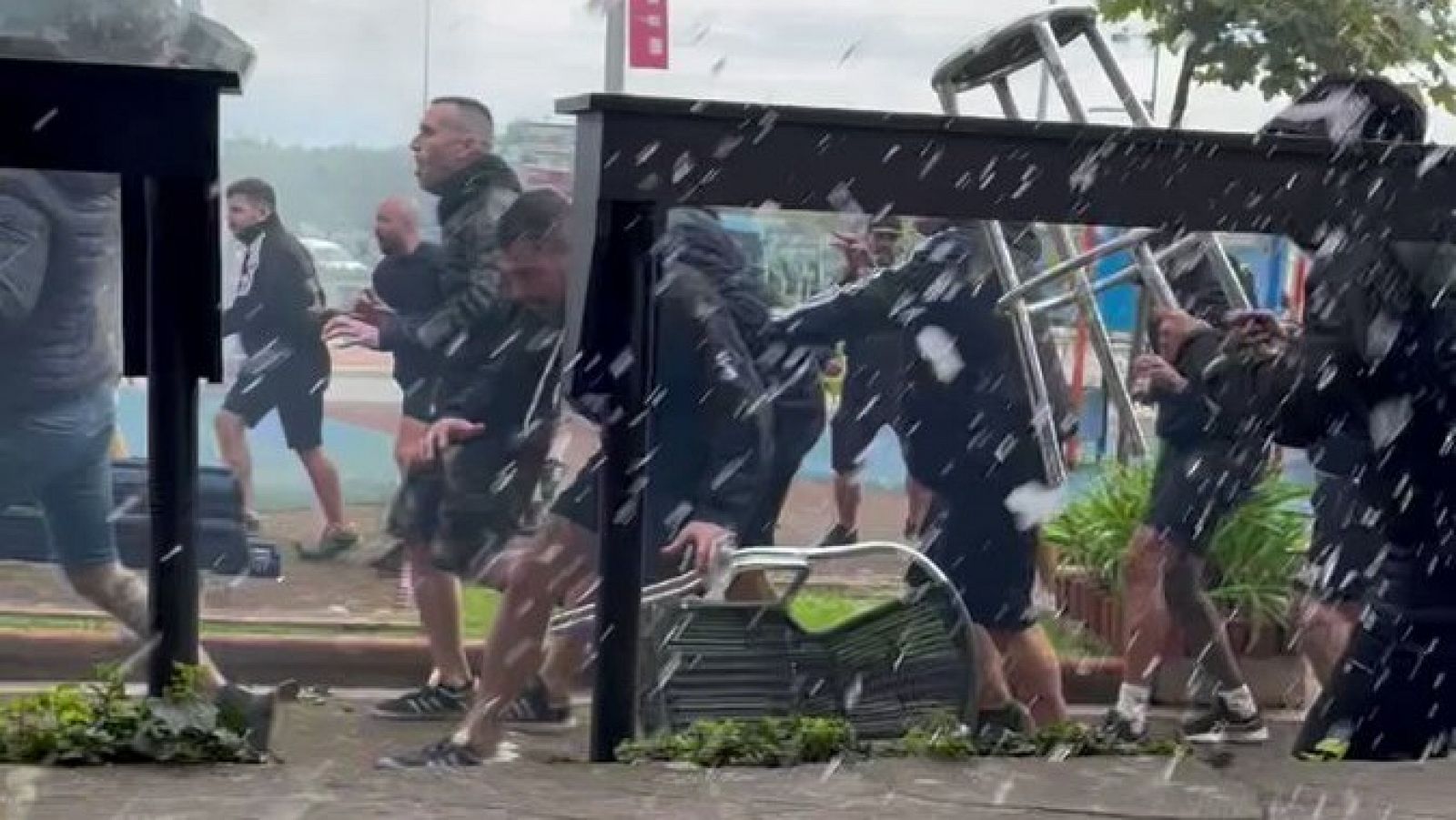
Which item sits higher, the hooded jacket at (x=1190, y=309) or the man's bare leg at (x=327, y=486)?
the hooded jacket at (x=1190, y=309)

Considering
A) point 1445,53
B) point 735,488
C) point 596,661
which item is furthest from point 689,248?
point 1445,53

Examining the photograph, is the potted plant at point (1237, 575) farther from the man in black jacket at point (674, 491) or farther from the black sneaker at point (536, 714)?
the black sneaker at point (536, 714)

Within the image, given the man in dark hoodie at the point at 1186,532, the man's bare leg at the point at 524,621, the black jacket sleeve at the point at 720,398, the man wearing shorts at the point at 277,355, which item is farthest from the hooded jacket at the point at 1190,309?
the man wearing shorts at the point at 277,355

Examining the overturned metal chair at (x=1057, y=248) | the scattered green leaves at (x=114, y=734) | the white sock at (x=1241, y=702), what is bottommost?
the white sock at (x=1241, y=702)

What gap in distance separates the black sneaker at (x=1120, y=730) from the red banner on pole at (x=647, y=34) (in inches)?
137

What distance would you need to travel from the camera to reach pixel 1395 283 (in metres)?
4.36

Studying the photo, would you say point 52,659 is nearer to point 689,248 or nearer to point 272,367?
point 272,367

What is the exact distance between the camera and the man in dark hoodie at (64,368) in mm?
5758

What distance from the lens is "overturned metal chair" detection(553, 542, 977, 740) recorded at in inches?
184

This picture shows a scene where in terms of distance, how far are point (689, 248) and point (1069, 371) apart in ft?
4.88

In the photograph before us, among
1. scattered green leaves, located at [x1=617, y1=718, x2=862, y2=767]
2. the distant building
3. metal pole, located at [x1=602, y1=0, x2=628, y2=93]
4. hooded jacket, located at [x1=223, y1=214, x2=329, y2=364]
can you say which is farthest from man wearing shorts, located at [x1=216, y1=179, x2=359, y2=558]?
scattered green leaves, located at [x1=617, y1=718, x2=862, y2=767]

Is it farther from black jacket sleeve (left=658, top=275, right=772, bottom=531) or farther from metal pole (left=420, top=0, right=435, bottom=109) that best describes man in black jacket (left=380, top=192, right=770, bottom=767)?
metal pole (left=420, top=0, right=435, bottom=109)

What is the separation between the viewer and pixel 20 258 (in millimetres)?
5879

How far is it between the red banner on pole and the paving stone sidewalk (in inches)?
197
